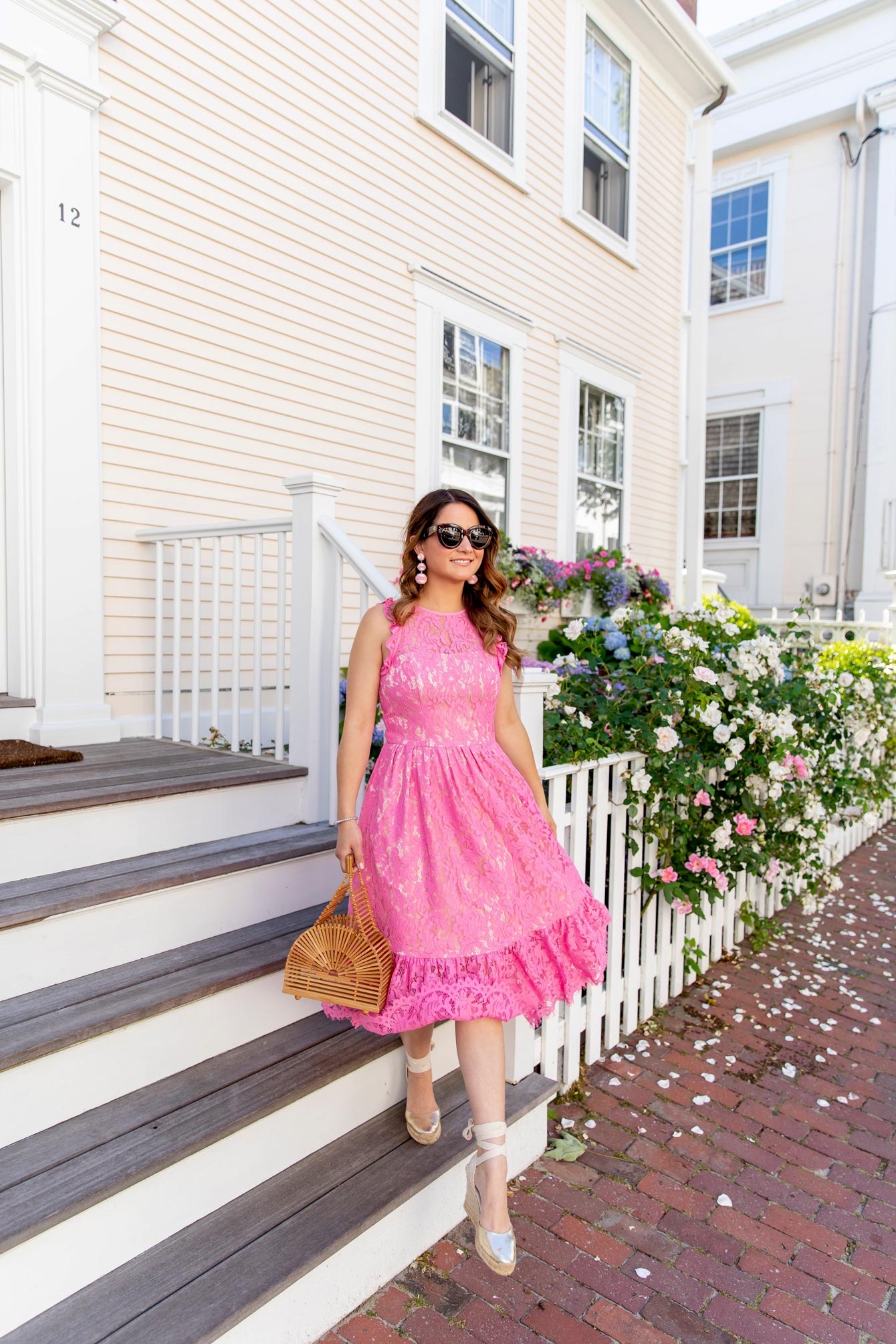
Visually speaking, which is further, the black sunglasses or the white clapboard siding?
the white clapboard siding

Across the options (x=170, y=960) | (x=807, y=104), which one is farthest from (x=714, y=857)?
(x=807, y=104)

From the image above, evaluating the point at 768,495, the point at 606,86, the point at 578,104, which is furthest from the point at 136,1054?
the point at 768,495

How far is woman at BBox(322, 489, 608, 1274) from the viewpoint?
1792 millimetres

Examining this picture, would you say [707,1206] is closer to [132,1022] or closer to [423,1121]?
[423,1121]

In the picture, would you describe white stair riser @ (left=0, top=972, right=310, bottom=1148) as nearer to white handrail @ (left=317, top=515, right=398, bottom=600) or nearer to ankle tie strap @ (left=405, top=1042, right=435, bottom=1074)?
ankle tie strap @ (left=405, top=1042, right=435, bottom=1074)

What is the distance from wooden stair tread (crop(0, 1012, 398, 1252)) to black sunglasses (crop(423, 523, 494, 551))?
51.0 inches

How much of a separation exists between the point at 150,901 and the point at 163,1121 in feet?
1.91

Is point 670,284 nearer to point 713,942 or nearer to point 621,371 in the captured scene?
point 621,371

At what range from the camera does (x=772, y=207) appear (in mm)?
11430

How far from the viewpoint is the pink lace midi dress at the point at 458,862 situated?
1.80m

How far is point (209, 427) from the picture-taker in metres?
4.04

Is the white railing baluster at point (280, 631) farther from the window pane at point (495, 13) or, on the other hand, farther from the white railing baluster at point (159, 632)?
the window pane at point (495, 13)

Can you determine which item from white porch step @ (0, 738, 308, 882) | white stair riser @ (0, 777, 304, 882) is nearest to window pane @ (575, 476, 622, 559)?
white porch step @ (0, 738, 308, 882)

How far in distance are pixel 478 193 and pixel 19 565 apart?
4245 mm
